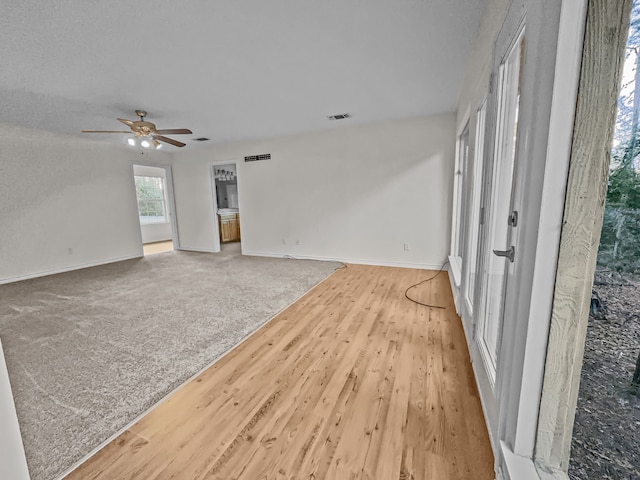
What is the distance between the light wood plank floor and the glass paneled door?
322 millimetres

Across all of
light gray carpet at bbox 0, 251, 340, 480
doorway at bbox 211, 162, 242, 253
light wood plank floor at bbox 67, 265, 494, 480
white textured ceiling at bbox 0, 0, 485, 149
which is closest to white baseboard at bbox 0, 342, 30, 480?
light wood plank floor at bbox 67, 265, 494, 480

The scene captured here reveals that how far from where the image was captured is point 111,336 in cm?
238

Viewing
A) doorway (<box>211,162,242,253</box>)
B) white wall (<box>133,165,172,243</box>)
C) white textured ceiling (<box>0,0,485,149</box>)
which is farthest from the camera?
white wall (<box>133,165,172,243</box>)

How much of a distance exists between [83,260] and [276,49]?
5.33 m

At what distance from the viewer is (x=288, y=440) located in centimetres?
132

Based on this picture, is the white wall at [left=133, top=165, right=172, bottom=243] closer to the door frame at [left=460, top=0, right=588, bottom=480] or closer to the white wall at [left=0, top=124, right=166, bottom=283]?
the white wall at [left=0, top=124, right=166, bottom=283]

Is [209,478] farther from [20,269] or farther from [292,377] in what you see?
[20,269]

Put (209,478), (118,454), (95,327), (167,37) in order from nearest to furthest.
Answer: (209,478), (118,454), (167,37), (95,327)

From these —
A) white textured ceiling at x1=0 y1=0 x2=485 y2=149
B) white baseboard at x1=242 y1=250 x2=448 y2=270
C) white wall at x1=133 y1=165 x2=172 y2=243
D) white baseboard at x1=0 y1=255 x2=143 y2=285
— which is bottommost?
white baseboard at x1=0 y1=255 x2=143 y2=285

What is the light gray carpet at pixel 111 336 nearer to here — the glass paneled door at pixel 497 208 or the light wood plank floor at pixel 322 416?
the light wood plank floor at pixel 322 416

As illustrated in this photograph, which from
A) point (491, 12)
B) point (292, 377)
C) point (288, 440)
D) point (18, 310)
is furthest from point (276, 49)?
point (18, 310)

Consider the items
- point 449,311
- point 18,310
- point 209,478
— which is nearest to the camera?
point 209,478

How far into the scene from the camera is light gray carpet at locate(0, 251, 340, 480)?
57.6 inches

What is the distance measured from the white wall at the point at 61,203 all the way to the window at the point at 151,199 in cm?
237
